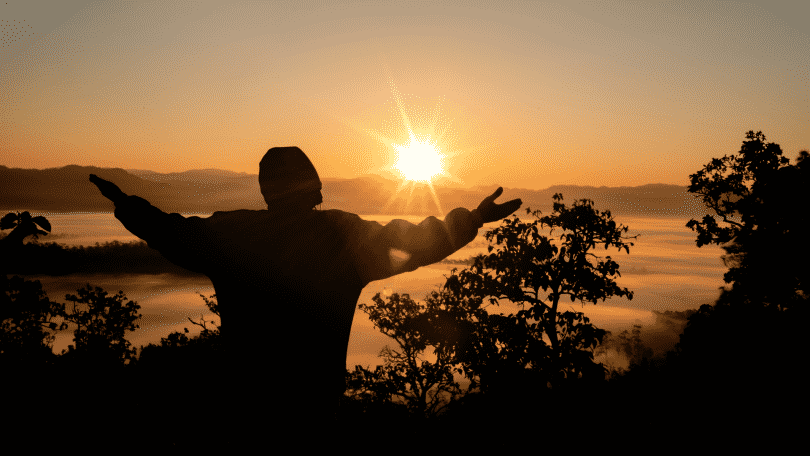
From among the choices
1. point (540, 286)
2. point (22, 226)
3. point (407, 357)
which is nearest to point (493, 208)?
point (22, 226)

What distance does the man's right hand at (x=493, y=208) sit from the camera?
2.14 metres

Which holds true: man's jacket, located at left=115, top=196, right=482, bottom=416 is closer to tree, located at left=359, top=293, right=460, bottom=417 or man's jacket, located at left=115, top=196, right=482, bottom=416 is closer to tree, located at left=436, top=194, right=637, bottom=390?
tree, located at left=436, top=194, right=637, bottom=390

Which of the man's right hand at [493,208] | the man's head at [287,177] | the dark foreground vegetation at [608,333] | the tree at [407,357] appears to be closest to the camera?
the man's right hand at [493,208]

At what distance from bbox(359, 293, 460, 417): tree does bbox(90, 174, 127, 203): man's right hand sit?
24500 millimetres

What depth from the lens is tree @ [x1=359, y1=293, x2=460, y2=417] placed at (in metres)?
27.0

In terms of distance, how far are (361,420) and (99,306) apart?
127 ft

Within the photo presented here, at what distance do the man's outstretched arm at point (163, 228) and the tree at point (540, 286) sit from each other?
59.0 feet

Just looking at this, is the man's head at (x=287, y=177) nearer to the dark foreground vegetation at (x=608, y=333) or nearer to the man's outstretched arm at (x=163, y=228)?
the man's outstretched arm at (x=163, y=228)

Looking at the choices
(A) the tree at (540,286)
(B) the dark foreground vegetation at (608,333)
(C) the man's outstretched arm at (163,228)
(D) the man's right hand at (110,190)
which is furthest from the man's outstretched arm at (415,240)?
(A) the tree at (540,286)

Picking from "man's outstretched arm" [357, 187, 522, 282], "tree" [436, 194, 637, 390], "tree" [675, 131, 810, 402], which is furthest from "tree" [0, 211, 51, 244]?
"tree" [675, 131, 810, 402]

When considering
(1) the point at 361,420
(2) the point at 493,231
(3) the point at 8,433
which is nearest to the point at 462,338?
(2) the point at 493,231

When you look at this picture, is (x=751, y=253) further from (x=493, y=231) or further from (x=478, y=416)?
(x=478, y=416)

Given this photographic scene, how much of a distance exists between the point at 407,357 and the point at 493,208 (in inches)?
1117

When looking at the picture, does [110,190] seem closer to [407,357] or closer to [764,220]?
[764,220]
